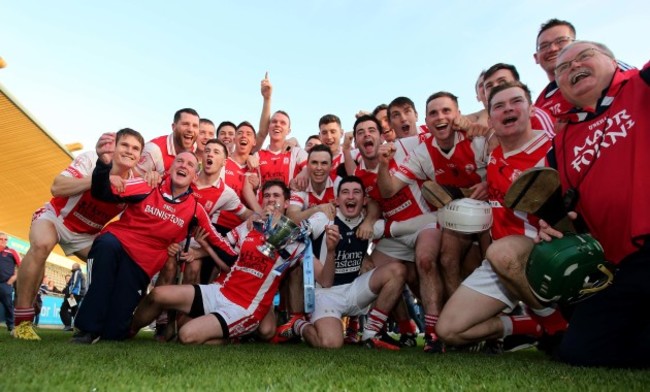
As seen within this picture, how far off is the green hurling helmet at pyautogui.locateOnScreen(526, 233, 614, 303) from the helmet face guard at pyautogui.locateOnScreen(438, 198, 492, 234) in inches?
37.1

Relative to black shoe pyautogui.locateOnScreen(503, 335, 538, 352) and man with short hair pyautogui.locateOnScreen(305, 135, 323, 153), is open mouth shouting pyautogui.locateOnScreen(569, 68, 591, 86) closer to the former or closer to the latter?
black shoe pyautogui.locateOnScreen(503, 335, 538, 352)

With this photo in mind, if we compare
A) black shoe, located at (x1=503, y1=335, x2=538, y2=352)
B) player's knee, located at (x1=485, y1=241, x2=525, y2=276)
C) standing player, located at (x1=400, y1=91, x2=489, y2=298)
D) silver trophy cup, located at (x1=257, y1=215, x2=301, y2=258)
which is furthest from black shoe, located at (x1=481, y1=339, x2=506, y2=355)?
silver trophy cup, located at (x1=257, y1=215, x2=301, y2=258)

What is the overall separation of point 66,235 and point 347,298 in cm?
297

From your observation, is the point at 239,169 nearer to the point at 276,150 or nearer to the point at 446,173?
the point at 276,150

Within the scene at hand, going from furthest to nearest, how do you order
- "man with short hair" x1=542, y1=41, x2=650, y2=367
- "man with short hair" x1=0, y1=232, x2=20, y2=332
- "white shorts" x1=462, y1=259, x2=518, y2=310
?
"man with short hair" x1=0, y1=232, x2=20, y2=332 < "white shorts" x1=462, y1=259, x2=518, y2=310 < "man with short hair" x1=542, y1=41, x2=650, y2=367

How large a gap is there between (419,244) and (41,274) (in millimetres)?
3817

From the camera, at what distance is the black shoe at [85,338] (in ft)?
13.3

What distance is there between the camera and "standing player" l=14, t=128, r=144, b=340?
4562mm

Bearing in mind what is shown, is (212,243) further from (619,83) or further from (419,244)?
(619,83)

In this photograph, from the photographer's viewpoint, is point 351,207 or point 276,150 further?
point 276,150

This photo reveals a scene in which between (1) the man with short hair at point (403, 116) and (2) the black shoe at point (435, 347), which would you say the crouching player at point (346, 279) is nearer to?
(2) the black shoe at point (435, 347)

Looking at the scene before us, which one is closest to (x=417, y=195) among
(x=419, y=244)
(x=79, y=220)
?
(x=419, y=244)

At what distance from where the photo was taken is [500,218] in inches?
149

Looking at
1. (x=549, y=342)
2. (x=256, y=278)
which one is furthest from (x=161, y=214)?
(x=549, y=342)
